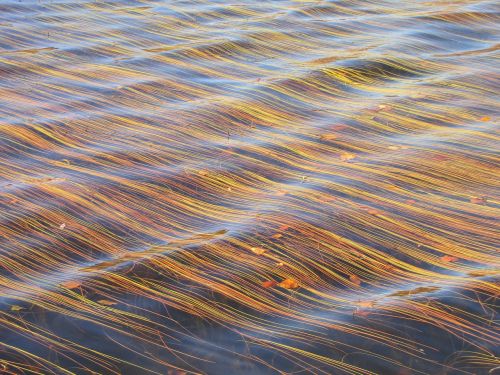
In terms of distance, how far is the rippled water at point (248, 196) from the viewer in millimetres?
1761

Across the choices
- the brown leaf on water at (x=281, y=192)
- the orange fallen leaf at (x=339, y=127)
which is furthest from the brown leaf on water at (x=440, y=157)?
the brown leaf on water at (x=281, y=192)

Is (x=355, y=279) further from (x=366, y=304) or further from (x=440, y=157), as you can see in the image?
(x=440, y=157)

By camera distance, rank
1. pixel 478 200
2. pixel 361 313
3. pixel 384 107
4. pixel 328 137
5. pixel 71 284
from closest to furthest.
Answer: pixel 361 313, pixel 71 284, pixel 478 200, pixel 328 137, pixel 384 107

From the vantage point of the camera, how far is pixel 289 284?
1.97m

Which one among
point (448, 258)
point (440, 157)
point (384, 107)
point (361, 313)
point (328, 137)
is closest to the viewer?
point (361, 313)

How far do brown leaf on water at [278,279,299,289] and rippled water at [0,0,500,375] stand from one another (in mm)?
32

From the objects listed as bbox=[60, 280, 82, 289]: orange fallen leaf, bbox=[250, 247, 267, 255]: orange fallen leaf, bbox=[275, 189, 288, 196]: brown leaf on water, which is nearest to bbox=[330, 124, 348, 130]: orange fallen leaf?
bbox=[275, 189, 288, 196]: brown leaf on water

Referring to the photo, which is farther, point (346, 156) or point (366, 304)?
point (346, 156)

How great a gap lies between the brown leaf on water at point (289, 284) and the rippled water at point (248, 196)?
32mm

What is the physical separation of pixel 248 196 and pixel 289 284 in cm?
50

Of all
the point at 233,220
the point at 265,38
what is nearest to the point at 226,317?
the point at 233,220

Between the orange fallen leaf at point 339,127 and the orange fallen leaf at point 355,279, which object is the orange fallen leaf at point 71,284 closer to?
the orange fallen leaf at point 355,279

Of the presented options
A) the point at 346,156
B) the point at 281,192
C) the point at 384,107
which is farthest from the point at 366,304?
the point at 384,107

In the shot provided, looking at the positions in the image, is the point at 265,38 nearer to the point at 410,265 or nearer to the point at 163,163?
the point at 163,163
